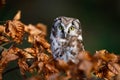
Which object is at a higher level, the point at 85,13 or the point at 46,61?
the point at 46,61

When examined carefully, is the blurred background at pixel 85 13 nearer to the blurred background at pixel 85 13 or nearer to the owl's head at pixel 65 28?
the blurred background at pixel 85 13

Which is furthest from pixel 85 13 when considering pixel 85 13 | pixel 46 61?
pixel 46 61

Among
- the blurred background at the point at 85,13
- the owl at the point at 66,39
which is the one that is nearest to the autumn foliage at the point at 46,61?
the owl at the point at 66,39

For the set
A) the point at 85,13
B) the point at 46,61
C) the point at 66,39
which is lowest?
the point at 85,13

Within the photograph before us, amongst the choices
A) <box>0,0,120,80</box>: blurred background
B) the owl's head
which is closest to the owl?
the owl's head

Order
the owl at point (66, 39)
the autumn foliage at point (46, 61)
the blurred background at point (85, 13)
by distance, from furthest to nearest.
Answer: the blurred background at point (85, 13) < the owl at point (66, 39) < the autumn foliage at point (46, 61)

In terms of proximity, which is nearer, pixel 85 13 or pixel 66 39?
pixel 66 39

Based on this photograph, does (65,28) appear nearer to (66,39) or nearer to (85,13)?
(66,39)
